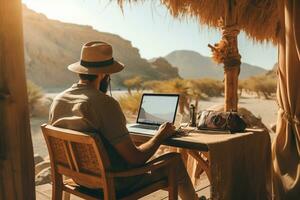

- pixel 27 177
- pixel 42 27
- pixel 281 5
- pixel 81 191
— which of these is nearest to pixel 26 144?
pixel 27 177

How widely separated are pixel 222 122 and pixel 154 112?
0.60m

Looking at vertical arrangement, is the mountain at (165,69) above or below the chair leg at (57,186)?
above

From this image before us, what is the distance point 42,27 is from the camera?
48188 mm

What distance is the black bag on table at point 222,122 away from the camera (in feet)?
8.49

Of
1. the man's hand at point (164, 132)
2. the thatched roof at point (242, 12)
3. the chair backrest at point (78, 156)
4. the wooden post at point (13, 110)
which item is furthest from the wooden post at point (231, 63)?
the wooden post at point (13, 110)

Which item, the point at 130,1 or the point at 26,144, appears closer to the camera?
the point at 26,144

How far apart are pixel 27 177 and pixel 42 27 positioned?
49331 millimetres

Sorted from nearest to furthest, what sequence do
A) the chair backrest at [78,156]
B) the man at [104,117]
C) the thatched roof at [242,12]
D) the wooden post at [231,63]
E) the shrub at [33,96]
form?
the chair backrest at [78,156] → the man at [104,117] → the thatched roof at [242,12] → the wooden post at [231,63] → the shrub at [33,96]

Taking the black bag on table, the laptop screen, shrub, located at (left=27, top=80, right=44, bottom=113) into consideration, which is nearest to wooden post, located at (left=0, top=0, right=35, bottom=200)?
the laptop screen

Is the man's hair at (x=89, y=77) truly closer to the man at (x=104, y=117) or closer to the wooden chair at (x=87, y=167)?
the man at (x=104, y=117)

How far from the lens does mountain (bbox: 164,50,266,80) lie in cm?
10428

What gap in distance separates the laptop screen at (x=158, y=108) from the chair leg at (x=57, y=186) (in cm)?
97

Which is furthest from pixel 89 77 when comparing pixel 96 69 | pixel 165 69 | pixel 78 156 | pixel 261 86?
pixel 165 69

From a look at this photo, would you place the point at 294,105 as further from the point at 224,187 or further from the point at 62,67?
the point at 62,67
